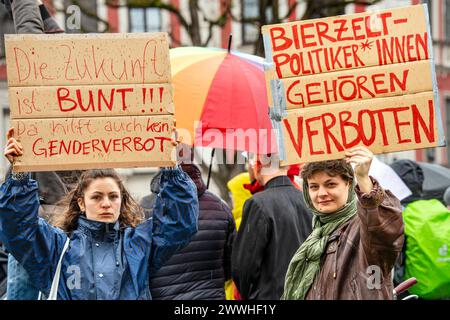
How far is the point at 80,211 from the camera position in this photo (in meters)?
5.09

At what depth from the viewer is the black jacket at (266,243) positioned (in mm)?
5969

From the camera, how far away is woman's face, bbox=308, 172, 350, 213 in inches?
187

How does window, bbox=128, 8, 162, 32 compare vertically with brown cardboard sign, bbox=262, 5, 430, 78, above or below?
above

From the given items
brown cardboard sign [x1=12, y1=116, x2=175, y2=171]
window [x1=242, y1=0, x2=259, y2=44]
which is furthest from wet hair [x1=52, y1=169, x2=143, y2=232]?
window [x1=242, y1=0, x2=259, y2=44]

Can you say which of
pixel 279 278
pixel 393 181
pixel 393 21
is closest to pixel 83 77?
pixel 393 21

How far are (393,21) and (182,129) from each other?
61.5 inches

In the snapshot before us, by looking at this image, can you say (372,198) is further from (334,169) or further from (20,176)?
(20,176)

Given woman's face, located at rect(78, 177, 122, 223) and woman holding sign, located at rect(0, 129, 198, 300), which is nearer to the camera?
woman holding sign, located at rect(0, 129, 198, 300)

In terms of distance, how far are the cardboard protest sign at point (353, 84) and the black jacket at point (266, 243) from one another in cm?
123

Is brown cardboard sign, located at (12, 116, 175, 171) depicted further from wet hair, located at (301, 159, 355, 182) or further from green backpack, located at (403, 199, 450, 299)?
green backpack, located at (403, 199, 450, 299)

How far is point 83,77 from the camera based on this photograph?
479 centimetres

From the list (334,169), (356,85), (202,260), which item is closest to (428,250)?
(202,260)

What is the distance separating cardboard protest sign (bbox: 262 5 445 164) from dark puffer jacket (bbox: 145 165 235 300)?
4.44ft
